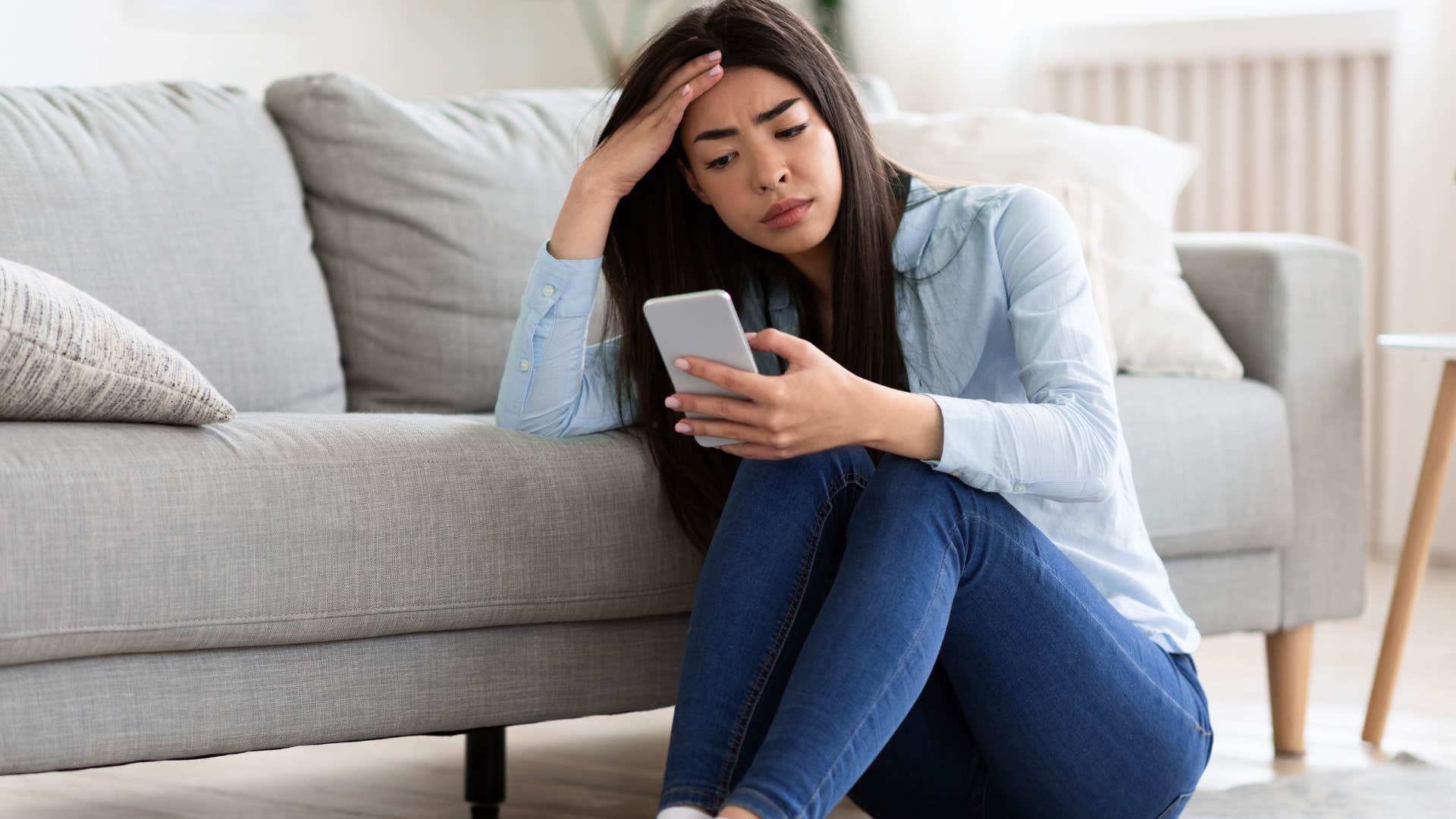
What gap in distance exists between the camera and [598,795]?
186 cm

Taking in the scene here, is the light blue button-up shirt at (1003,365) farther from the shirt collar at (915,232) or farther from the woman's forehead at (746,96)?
the woman's forehead at (746,96)

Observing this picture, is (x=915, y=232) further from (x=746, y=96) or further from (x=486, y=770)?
(x=486, y=770)

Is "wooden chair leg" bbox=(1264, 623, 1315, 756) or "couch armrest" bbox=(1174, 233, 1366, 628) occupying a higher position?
"couch armrest" bbox=(1174, 233, 1366, 628)

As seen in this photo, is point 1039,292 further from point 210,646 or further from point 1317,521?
point 1317,521

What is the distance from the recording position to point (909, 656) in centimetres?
112

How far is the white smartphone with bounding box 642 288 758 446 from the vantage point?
1121 mm

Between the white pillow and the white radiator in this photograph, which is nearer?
the white pillow

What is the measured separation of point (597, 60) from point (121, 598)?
2.85 metres

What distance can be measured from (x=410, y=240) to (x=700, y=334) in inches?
35.9

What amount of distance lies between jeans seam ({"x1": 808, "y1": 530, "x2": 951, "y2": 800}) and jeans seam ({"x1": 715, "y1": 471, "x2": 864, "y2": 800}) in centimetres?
11

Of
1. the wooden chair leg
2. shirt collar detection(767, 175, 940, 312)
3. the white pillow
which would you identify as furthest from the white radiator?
shirt collar detection(767, 175, 940, 312)

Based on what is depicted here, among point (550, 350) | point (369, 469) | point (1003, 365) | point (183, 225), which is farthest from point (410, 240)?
point (1003, 365)

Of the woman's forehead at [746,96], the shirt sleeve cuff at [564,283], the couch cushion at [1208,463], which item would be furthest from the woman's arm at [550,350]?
the couch cushion at [1208,463]

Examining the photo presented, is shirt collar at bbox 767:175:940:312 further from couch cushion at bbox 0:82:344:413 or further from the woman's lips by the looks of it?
couch cushion at bbox 0:82:344:413
